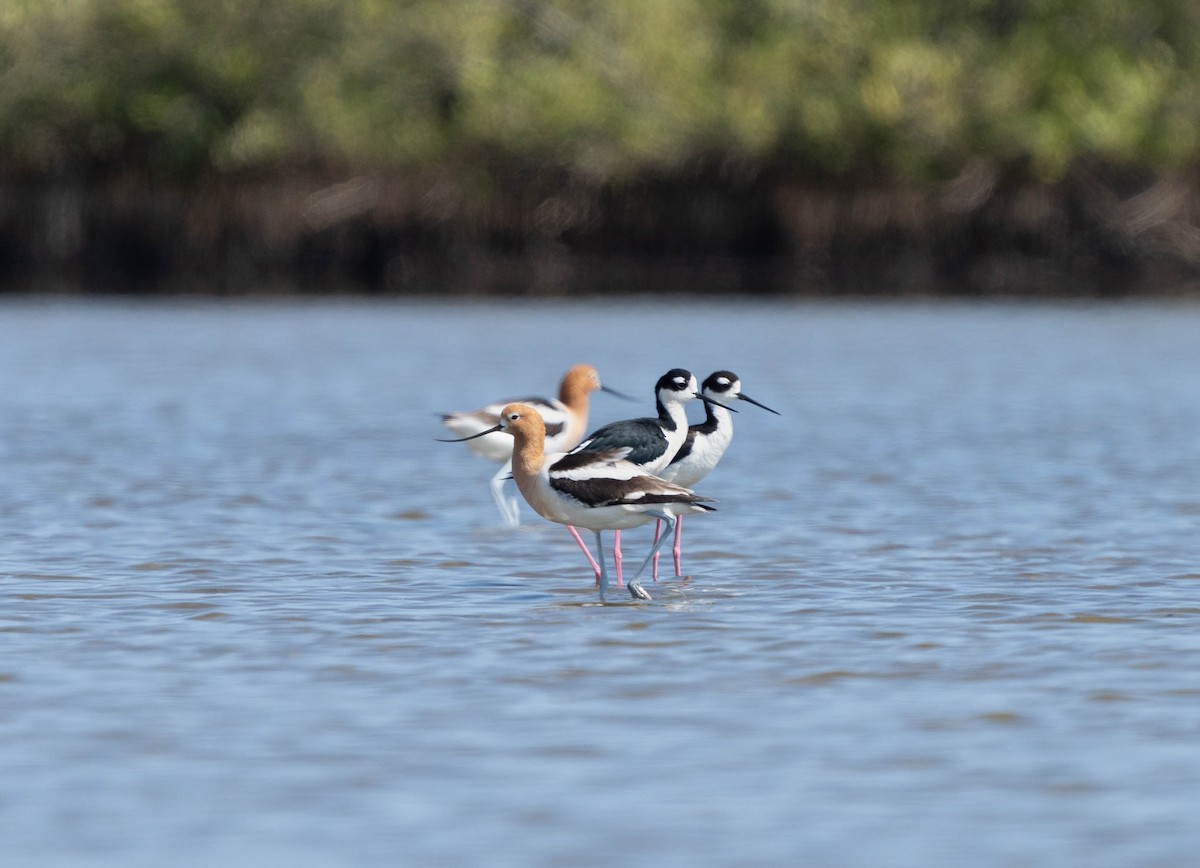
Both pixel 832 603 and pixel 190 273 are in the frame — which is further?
pixel 190 273

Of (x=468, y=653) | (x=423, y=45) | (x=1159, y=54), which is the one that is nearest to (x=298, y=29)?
(x=423, y=45)

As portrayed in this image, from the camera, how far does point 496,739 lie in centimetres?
702

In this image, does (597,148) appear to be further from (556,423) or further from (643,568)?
(643,568)

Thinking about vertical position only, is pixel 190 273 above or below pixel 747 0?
below

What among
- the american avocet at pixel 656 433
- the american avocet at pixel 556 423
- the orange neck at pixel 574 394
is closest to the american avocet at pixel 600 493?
the american avocet at pixel 656 433

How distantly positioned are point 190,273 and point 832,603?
35839 millimetres

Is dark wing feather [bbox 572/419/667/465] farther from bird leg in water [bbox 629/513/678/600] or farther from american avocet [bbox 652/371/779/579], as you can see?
bird leg in water [bbox 629/513/678/600]

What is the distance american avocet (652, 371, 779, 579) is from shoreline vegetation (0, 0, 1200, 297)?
29.2 metres

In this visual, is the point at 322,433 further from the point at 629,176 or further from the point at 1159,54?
the point at 1159,54

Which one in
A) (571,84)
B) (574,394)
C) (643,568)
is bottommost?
(643,568)

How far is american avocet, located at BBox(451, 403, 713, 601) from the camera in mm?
9930

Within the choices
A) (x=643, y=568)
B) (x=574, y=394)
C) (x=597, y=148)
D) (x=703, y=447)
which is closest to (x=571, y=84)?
Result: (x=597, y=148)

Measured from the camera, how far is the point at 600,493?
9953 millimetres

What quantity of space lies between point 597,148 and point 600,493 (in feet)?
120
